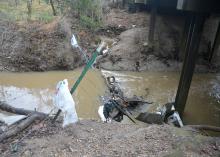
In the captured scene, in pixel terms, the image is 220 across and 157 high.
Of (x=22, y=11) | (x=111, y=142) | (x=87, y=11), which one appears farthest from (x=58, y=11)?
(x=111, y=142)

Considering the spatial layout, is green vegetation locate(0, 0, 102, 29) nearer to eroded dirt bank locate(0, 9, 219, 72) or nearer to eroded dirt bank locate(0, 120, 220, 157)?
eroded dirt bank locate(0, 9, 219, 72)

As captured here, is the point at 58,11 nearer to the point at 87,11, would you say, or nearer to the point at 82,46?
the point at 87,11

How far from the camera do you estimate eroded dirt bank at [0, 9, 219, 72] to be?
1284 centimetres

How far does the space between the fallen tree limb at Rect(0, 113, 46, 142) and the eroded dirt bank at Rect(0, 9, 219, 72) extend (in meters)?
6.79

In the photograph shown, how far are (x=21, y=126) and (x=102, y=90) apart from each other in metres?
5.68

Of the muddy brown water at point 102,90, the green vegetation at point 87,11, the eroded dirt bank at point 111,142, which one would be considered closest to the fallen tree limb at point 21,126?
the eroded dirt bank at point 111,142

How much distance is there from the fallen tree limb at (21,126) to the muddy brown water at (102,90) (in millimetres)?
2628

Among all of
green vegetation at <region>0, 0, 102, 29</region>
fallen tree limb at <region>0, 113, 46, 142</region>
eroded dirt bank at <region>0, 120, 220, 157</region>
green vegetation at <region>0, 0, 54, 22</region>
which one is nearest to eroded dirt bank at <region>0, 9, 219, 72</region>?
green vegetation at <region>0, 0, 102, 29</region>

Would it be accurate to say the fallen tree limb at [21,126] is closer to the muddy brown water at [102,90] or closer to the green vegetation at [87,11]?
the muddy brown water at [102,90]

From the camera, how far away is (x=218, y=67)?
14.0 meters

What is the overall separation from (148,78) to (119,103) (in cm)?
441

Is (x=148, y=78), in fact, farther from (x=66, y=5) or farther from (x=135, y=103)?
(x=66, y=5)

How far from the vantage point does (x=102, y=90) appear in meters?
11.1

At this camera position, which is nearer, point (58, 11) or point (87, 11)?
point (87, 11)
